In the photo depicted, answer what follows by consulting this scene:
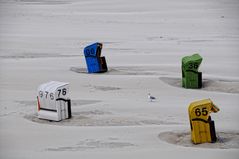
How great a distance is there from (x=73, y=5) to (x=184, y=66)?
27112 millimetres

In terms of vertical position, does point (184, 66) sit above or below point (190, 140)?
above

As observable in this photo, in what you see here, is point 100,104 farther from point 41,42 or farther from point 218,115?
point 41,42

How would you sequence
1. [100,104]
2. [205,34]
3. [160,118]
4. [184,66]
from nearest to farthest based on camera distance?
[160,118] → [100,104] → [184,66] → [205,34]

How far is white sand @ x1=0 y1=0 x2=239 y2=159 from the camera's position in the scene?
9.66 m

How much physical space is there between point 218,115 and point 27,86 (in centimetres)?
484

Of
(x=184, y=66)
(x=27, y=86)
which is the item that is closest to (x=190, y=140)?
(x=184, y=66)

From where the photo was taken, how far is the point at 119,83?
48.9ft

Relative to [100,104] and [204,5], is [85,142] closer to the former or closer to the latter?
[100,104]

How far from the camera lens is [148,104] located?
12602 mm

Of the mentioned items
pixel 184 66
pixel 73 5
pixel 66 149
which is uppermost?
pixel 73 5

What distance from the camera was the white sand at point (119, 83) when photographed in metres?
9.66

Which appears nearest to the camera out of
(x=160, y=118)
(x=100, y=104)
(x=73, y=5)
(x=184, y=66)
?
(x=160, y=118)

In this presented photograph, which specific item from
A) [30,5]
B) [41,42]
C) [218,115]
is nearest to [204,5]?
[30,5]

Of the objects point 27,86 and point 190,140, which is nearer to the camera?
point 190,140
